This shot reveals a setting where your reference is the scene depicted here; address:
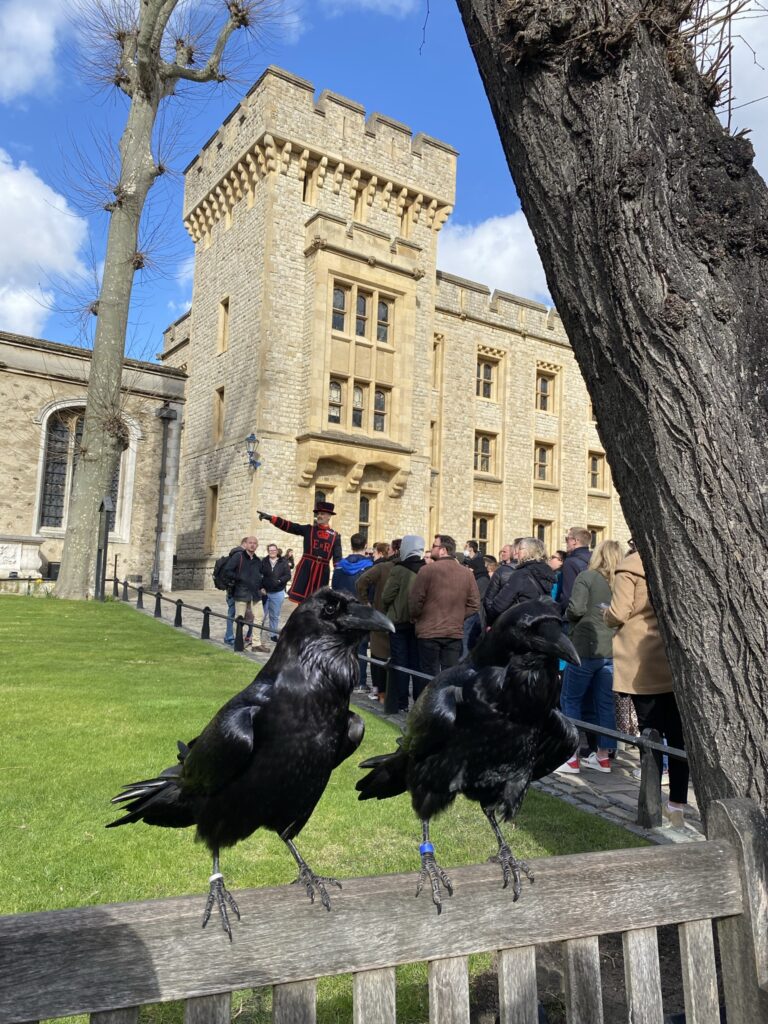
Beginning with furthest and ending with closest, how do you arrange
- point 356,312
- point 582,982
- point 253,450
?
point 356,312 → point 253,450 → point 582,982

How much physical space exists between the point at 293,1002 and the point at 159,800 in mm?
626

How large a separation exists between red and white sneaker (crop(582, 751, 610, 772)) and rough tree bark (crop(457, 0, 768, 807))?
4.47m

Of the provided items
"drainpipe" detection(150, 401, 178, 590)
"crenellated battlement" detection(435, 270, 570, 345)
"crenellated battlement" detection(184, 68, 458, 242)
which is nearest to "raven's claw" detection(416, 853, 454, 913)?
"drainpipe" detection(150, 401, 178, 590)

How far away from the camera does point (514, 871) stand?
64.4 inches

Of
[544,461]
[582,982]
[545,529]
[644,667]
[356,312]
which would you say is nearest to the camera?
[582,982]

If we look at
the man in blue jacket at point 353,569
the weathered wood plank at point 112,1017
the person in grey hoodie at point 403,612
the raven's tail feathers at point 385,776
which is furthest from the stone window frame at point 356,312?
the weathered wood plank at point 112,1017

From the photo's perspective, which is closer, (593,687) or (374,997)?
(374,997)

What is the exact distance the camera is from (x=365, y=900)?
59.9 inches

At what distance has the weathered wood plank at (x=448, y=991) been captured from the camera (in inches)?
62.4

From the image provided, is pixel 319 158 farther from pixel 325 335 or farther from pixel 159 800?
pixel 159 800

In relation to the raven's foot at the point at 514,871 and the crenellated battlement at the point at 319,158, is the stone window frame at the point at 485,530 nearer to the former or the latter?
the crenellated battlement at the point at 319,158

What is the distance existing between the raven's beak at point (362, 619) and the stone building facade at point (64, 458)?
21196 mm

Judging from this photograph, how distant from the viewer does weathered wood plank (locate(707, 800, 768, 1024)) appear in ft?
5.82

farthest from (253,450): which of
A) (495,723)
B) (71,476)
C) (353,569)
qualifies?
(495,723)
